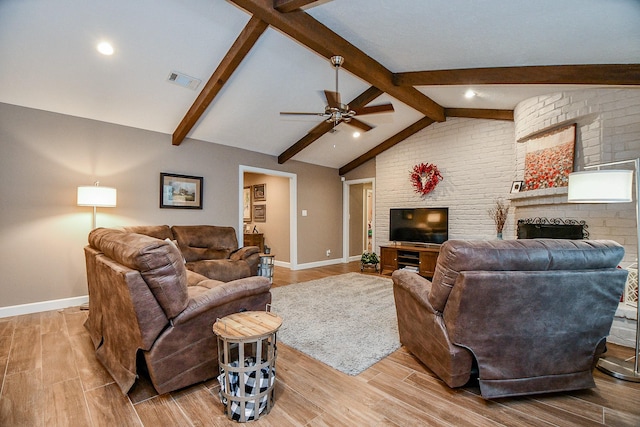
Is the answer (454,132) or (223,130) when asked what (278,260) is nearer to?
(223,130)

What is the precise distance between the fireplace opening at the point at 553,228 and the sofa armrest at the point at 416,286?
2.33 metres

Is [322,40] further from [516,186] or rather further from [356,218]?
[356,218]

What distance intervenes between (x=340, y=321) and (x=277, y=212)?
162 inches

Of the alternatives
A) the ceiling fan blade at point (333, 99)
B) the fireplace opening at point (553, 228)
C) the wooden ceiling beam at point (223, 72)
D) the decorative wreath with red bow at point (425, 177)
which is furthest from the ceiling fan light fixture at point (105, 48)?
the fireplace opening at point (553, 228)

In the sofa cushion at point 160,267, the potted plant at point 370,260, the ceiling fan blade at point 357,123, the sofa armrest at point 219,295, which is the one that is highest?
the ceiling fan blade at point 357,123

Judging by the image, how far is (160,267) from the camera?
5.44 feet

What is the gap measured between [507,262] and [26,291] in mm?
4900

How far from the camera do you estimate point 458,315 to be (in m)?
1.70

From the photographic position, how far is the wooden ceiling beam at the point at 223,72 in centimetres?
292

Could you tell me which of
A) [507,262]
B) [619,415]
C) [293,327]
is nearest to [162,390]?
[293,327]

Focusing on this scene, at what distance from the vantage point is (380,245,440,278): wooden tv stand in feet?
16.7

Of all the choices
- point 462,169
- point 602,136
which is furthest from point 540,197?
point 462,169

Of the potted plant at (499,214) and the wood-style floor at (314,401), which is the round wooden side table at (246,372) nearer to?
the wood-style floor at (314,401)

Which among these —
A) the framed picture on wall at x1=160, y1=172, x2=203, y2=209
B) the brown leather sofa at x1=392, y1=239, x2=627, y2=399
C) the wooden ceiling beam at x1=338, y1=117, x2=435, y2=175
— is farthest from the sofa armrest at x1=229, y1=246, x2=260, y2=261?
the wooden ceiling beam at x1=338, y1=117, x2=435, y2=175
